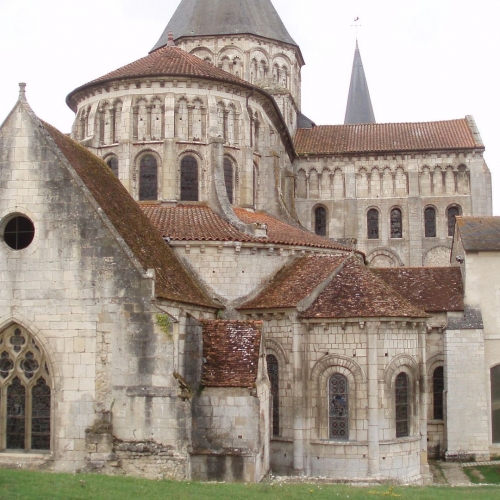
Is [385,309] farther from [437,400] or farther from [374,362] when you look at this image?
[437,400]

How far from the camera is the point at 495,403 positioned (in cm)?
3234

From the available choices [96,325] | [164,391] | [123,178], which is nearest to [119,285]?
[96,325]

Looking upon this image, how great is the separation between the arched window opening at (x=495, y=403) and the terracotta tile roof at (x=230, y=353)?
540 inches

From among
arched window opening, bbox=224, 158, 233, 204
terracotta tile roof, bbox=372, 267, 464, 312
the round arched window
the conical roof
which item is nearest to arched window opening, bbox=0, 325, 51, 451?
the round arched window

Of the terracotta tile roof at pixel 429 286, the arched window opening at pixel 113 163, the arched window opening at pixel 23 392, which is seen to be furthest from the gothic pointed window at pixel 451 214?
the arched window opening at pixel 23 392

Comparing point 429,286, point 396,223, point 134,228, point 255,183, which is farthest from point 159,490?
point 396,223

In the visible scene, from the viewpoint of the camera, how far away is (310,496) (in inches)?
684

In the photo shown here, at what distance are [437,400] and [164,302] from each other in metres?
16.2

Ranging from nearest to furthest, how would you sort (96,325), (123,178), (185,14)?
(96,325) → (123,178) → (185,14)

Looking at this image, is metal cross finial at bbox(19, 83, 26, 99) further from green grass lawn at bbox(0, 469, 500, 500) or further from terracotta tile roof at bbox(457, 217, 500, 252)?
terracotta tile roof at bbox(457, 217, 500, 252)

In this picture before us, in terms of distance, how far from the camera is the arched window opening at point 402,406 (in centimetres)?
2656

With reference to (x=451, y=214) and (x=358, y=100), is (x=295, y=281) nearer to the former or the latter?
(x=451, y=214)

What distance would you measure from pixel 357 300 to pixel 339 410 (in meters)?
3.50

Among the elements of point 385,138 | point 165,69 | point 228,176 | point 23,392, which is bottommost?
point 23,392
